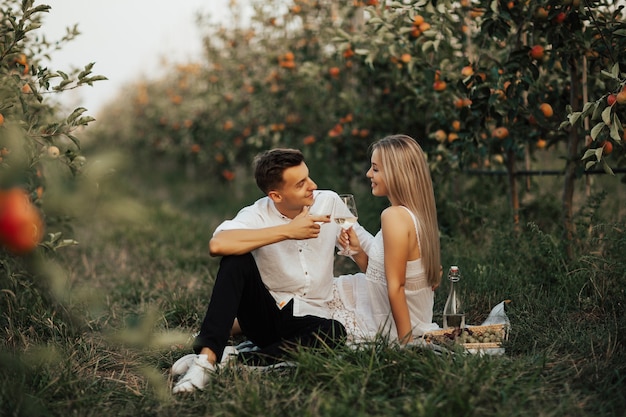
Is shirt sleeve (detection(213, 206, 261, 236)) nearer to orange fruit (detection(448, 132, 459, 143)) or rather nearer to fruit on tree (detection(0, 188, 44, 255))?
orange fruit (detection(448, 132, 459, 143))

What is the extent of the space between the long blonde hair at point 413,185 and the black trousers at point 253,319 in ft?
1.66

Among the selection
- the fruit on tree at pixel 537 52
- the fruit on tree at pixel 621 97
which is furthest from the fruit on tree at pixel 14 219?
the fruit on tree at pixel 537 52

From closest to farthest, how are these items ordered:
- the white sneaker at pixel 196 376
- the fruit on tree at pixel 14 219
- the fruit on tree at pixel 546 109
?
the fruit on tree at pixel 14 219, the white sneaker at pixel 196 376, the fruit on tree at pixel 546 109

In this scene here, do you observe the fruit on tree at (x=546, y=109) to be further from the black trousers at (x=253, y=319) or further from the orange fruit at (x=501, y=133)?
the black trousers at (x=253, y=319)

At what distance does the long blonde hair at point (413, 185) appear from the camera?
8.63ft

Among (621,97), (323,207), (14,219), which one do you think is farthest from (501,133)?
(14,219)

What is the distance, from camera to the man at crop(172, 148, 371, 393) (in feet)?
8.38

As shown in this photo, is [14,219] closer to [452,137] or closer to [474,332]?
[474,332]

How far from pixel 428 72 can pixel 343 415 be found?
237cm

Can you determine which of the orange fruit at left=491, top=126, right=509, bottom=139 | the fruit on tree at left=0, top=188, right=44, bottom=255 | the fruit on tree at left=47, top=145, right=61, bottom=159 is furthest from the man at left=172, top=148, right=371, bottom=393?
the fruit on tree at left=0, top=188, right=44, bottom=255

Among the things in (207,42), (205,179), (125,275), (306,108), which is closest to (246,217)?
(125,275)

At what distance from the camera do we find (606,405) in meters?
2.10

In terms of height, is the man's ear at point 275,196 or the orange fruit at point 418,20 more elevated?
the orange fruit at point 418,20

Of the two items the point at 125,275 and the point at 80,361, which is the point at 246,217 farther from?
the point at 125,275
